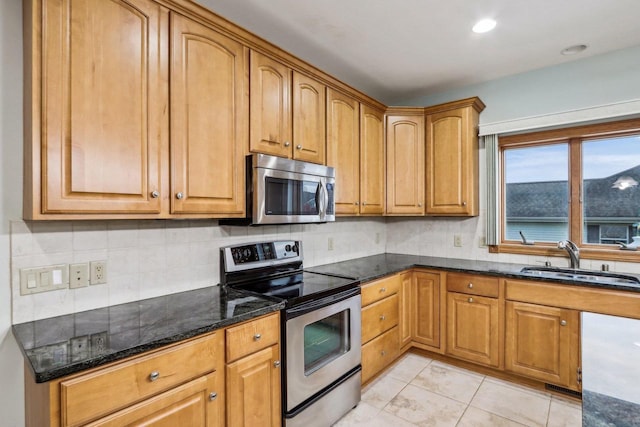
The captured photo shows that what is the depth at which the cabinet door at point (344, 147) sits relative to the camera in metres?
2.62

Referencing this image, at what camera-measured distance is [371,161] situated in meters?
3.06

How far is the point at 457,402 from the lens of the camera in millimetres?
2334

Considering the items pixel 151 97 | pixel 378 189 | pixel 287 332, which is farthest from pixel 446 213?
pixel 151 97

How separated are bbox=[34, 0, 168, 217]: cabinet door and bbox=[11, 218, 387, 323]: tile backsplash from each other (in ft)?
0.80

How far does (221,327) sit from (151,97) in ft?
3.64

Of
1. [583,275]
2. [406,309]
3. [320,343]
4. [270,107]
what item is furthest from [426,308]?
[270,107]

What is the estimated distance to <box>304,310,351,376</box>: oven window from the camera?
6.26ft

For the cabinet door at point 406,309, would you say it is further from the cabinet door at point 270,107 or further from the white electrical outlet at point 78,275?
the white electrical outlet at point 78,275

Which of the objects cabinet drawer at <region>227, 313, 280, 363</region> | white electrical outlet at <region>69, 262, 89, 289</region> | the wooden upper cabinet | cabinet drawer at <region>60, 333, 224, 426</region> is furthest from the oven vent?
white electrical outlet at <region>69, 262, 89, 289</region>

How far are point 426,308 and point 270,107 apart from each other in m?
2.16

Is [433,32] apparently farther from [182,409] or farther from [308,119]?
[182,409]

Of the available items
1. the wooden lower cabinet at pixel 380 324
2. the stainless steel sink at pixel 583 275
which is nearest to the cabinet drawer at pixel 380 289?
the wooden lower cabinet at pixel 380 324

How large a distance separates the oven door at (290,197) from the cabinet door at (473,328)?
1.34 meters

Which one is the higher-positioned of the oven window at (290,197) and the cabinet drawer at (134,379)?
the oven window at (290,197)
